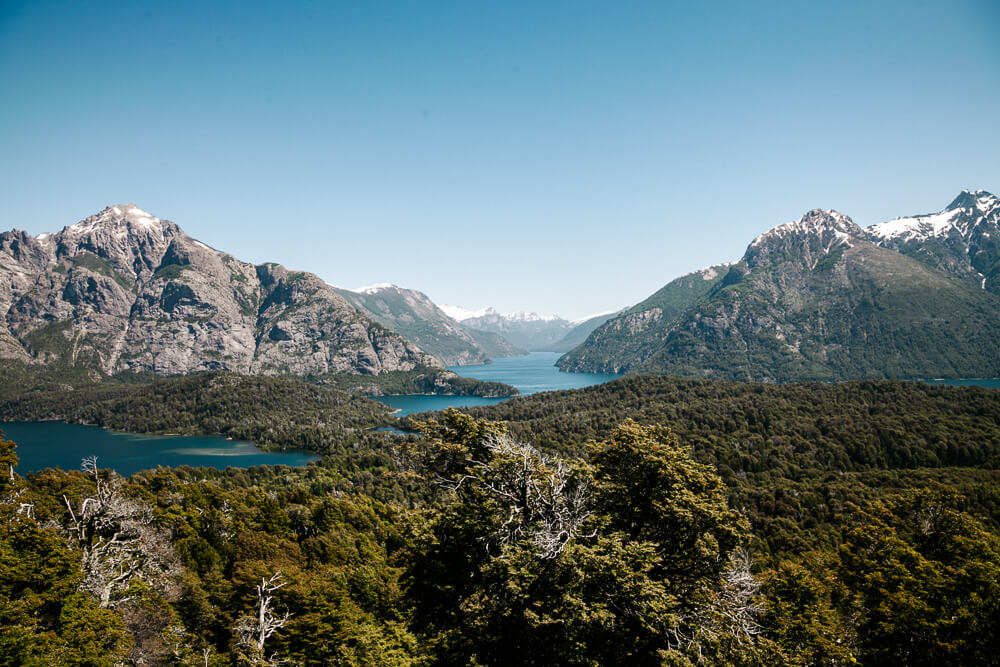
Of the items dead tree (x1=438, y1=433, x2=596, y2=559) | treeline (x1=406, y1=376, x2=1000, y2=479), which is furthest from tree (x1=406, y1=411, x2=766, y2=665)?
treeline (x1=406, y1=376, x2=1000, y2=479)

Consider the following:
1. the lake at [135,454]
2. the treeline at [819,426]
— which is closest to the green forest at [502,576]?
the treeline at [819,426]

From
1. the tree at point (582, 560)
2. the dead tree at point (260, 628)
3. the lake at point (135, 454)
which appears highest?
the tree at point (582, 560)

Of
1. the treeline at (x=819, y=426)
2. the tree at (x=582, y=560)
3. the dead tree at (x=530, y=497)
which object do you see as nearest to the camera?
the tree at (x=582, y=560)

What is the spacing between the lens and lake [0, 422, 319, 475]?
151 meters

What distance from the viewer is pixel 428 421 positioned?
21844mm

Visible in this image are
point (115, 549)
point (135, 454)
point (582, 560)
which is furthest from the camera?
point (135, 454)

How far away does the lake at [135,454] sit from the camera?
151375mm

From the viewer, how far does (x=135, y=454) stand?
17012 cm

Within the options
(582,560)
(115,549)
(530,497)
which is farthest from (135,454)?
(582,560)

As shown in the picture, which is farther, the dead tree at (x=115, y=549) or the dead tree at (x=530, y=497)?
the dead tree at (x=115, y=549)

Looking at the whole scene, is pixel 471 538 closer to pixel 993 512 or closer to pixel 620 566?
pixel 620 566

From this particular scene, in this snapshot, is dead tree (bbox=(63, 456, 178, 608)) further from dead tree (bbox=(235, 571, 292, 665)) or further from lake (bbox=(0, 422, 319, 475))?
lake (bbox=(0, 422, 319, 475))

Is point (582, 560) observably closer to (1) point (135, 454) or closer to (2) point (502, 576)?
(2) point (502, 576)

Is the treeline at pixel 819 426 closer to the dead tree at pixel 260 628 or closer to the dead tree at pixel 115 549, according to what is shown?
the dead tree at pixel 115 549
